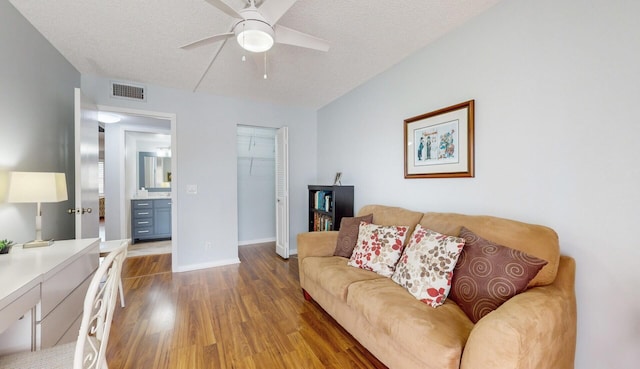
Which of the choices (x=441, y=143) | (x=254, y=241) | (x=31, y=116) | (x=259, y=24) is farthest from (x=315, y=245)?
(x=254, y=241)

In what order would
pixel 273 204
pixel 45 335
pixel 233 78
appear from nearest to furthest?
pixel 45 335
pixel 233 78
pixel 273 204

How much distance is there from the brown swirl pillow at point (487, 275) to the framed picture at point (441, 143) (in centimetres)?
71

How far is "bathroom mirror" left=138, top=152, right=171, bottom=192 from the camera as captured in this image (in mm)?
5023

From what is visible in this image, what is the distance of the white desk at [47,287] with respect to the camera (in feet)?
3.16

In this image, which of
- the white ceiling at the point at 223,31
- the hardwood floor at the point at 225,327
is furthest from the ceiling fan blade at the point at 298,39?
the hardwood floor at the point at 225,327

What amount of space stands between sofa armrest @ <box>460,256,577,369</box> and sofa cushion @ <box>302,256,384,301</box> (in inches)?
33.0

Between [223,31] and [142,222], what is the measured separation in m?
4.20

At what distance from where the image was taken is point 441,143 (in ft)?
6.88

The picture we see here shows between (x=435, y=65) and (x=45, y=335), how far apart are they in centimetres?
304

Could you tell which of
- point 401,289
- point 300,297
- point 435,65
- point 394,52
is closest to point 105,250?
point 300,297

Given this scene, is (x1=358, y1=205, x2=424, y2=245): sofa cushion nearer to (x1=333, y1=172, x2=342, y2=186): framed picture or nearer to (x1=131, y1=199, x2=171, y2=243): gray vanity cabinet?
(x1=333, y1=172, x2=342, y2=186): framed picture

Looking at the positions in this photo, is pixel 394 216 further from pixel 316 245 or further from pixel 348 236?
pixel 316 245

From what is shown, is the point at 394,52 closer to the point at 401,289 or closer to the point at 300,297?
the point at 401,289

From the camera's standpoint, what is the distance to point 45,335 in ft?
3.70
